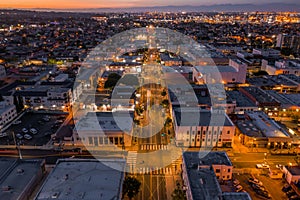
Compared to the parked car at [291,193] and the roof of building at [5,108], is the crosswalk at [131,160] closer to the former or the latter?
the parked car at [291,193]

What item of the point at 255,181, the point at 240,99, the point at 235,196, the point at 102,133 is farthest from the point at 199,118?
the point at 240,99

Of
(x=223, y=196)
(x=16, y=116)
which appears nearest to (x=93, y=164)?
(x=223, y=196)

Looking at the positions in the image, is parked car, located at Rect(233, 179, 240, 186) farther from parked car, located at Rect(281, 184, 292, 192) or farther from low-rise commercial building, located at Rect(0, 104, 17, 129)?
low-rise commercial building, located at Rect(0, 104, 17, 129)

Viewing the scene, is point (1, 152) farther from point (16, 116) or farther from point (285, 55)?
point (285, 55)

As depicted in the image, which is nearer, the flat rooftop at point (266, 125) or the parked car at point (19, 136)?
the flat rooftop at point (266, 125)

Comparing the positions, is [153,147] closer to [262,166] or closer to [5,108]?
[262,166]

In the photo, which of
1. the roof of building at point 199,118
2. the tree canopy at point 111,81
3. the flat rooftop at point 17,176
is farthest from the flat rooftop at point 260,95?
the flat rooftop at point 17,176
